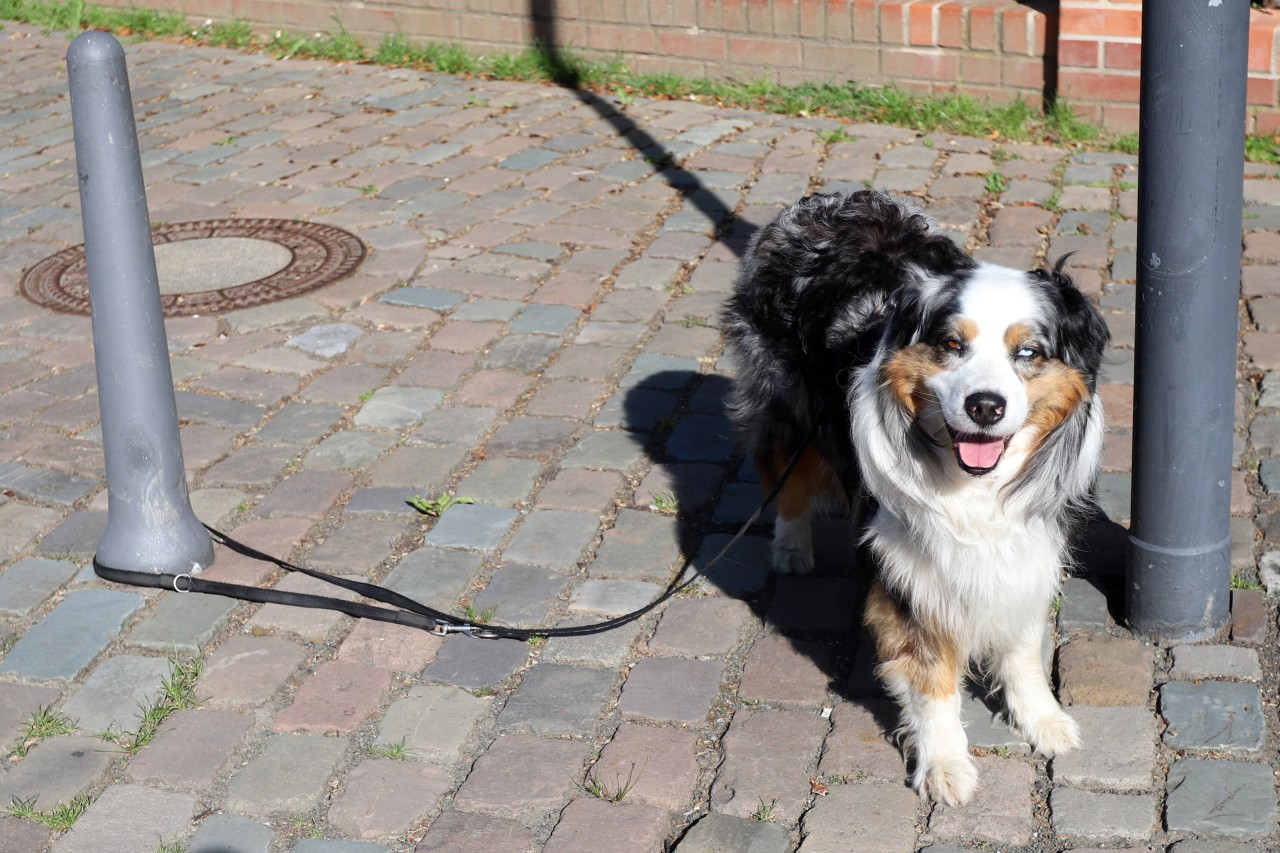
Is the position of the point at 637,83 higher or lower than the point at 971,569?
higher

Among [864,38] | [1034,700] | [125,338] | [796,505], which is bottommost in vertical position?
[1034,700]

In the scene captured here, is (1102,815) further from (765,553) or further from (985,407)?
(765,553)

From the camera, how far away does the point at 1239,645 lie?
3.77 metres

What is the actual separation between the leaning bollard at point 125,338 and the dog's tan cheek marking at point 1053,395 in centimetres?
245

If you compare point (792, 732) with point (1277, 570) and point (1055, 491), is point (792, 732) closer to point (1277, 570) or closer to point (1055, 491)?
point (1055, 491)

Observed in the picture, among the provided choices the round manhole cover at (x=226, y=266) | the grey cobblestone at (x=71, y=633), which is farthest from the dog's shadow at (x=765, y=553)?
the round manhole cover at (x=226, y=266)

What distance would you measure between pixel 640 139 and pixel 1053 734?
5.27m

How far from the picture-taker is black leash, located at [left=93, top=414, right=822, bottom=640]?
3908 millimetres

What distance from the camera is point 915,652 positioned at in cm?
338

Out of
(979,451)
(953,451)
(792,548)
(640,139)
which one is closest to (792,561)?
(792,548)

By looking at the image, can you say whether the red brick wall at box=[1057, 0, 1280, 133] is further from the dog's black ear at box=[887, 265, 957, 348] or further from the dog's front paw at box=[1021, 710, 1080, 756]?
the dog's front paw at box=[1021, 710, 1080, 756]

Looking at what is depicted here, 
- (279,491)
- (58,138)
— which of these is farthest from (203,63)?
(279,491)

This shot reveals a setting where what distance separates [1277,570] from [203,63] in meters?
8.06

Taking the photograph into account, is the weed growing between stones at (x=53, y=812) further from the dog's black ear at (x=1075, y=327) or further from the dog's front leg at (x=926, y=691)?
the dog's black ear at (x=1075, y=327)
